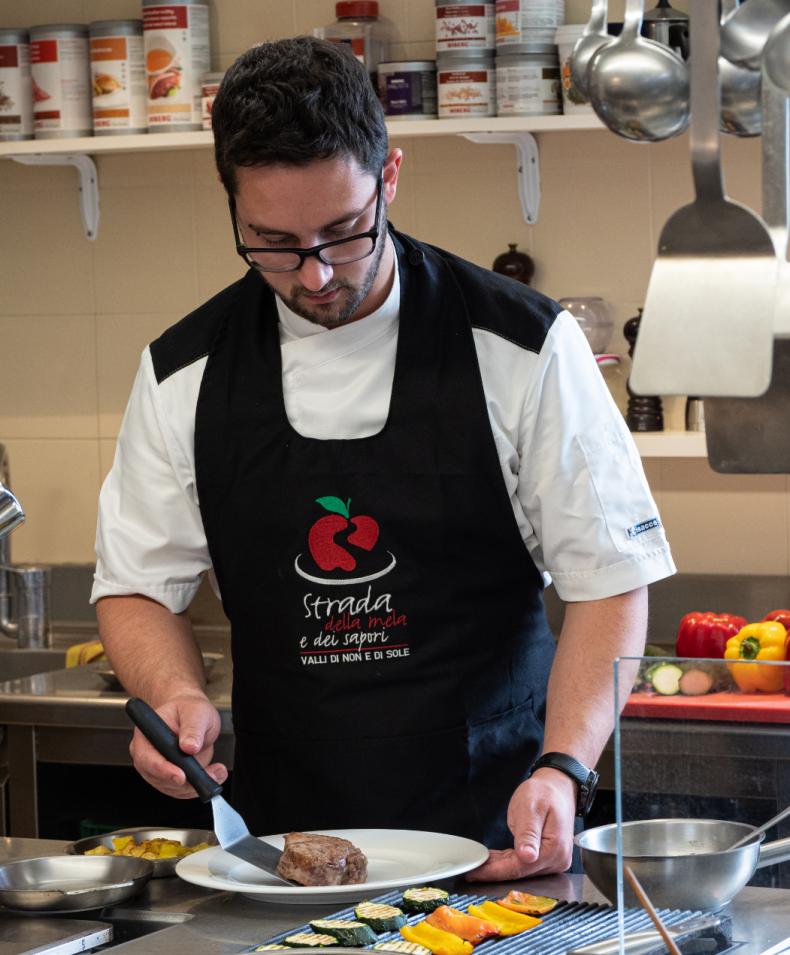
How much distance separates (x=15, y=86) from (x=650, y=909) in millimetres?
2395

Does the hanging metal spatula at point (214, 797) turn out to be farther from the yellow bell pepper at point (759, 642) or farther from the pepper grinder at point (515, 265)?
the pepper grinder at point (515, 265)

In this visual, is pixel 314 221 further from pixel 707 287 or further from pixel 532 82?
pixel 532 82

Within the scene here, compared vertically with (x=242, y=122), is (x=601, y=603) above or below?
below

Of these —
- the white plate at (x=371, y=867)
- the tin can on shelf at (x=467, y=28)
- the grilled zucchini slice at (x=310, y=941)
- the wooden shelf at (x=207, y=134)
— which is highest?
the tin can on shelf at (x=467, y=28)

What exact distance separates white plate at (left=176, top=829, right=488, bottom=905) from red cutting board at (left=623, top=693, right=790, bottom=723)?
13.0 inches

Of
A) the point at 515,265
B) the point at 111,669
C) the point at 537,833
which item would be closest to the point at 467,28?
the point at 515,265

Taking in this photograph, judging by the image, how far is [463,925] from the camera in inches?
46.1

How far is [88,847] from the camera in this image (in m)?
1.54

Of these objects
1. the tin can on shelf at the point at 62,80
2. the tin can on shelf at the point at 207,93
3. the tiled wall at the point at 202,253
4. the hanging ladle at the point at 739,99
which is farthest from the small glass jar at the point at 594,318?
the hanging ladle at the point at 739,99

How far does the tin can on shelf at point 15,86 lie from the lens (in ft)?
9.65

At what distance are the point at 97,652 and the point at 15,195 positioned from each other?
1004mm

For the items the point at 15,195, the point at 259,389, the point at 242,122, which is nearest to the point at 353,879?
the point at 259,389

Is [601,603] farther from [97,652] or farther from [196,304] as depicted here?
[196,304]

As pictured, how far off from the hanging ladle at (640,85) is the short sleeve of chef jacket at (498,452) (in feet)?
2.46
